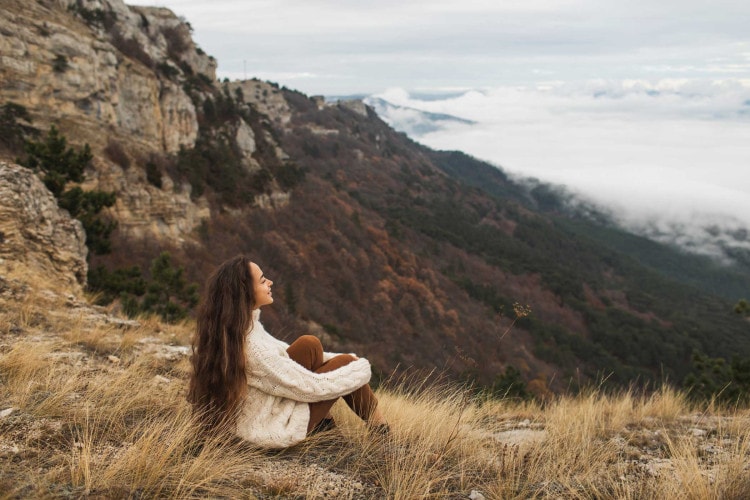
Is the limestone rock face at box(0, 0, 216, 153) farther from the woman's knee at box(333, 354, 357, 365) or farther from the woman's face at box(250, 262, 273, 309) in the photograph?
the woman's knee at box(333, 354, 357, 365)

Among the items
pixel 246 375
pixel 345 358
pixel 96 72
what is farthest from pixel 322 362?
pixel 96 72

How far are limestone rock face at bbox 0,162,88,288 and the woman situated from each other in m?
5.43

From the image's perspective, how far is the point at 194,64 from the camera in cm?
3350

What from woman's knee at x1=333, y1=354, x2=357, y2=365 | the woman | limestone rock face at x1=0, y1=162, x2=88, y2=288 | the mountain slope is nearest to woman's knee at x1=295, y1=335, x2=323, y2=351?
woman's knee at x1=333, y1=354, x2=357, y2=365

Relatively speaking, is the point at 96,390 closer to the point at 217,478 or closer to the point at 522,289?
the point at 217,478

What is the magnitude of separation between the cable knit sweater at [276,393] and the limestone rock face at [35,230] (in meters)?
5.59

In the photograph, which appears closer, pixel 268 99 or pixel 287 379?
pixel 287 379

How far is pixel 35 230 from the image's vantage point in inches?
264

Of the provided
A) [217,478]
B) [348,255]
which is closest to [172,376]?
[217,478]

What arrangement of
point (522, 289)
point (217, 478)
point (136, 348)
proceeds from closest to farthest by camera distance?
point (217, 478) < point (136, 348) < point (522, 289)

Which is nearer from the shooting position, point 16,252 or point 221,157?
point 16,252

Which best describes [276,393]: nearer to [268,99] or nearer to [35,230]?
[35,230]

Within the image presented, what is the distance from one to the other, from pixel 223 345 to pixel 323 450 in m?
0.92

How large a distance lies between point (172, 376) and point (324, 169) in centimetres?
6379
